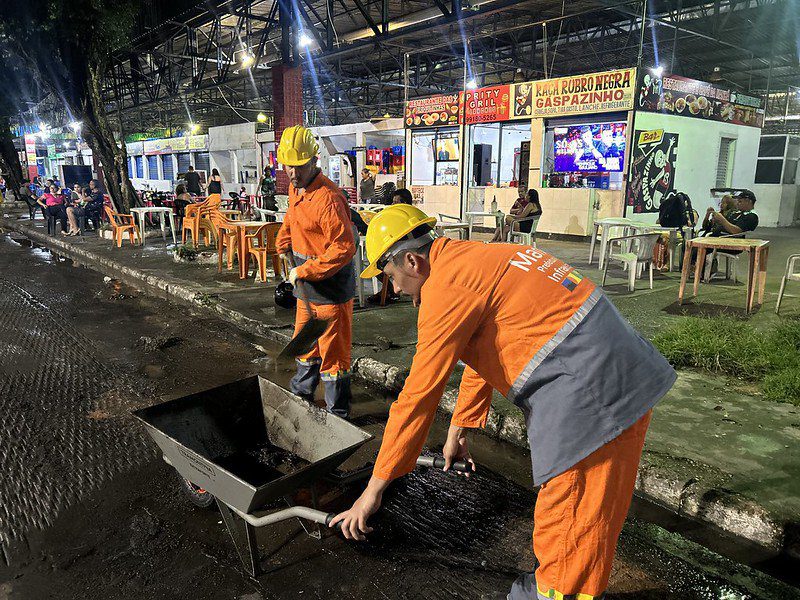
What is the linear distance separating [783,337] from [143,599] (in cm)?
557

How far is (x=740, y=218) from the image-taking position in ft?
28.8

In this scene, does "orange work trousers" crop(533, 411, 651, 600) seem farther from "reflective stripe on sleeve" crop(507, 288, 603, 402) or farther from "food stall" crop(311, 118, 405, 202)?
"food stall" crop(311, 118, 405, 202)

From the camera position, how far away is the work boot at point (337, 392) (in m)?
4.23

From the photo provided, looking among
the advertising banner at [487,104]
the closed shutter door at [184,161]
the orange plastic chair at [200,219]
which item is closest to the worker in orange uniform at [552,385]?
the orange plastic chair at [200,219]

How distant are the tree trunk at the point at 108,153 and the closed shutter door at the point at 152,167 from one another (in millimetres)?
20725

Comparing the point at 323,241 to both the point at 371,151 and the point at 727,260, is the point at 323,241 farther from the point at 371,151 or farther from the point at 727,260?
the point at 371,151

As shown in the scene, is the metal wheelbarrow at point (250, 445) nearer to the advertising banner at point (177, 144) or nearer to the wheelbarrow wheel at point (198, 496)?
the wheelbarrow wheel at point (198, 496)

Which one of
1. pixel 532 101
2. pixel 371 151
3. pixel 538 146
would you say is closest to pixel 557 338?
pixel 538 146

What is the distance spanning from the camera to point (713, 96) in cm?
1439

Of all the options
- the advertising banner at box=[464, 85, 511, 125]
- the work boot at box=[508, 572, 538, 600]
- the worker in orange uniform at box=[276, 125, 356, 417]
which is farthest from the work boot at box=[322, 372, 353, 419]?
the advertising banner at box=[464, 85, 511, 125]

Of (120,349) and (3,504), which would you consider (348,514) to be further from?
(120,349)

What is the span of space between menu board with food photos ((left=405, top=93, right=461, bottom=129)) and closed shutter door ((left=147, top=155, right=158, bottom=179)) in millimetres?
24425

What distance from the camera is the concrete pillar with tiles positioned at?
1564 cm

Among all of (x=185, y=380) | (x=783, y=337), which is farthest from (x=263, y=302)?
(x=783, y=337)
